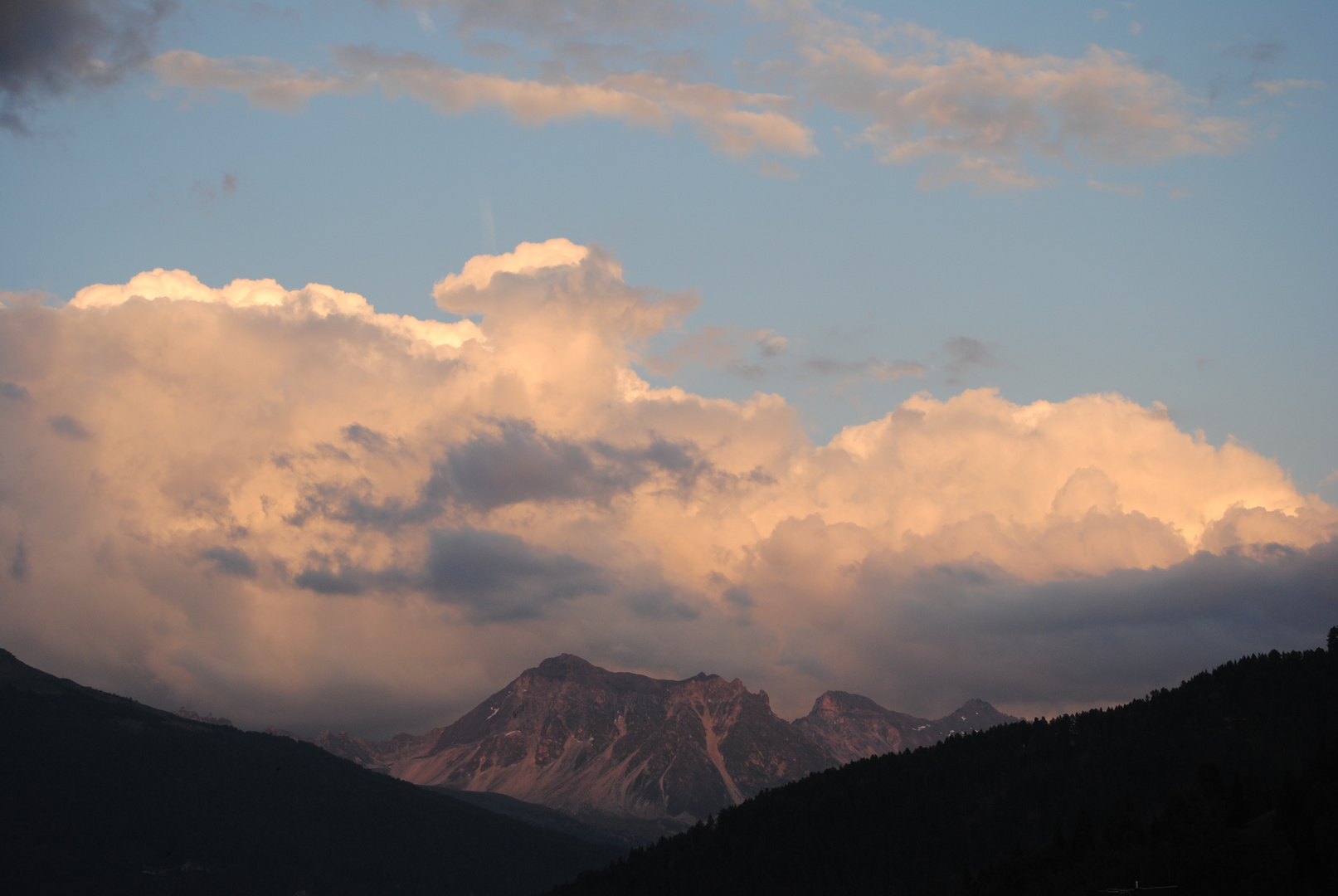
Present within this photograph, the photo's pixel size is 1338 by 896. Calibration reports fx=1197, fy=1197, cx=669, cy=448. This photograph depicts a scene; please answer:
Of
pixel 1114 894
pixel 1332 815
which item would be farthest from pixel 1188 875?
pixel 1332 815

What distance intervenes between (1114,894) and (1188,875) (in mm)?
12157

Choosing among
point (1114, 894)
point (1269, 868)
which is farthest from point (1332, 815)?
point (1114, 894)

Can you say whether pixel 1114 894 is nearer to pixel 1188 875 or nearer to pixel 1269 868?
pixel 1188 875

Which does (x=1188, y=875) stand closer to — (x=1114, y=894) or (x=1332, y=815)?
(x=1114, y=894)

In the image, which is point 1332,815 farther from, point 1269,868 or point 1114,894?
point 1114,894

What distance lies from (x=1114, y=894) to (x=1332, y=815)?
36462 mm

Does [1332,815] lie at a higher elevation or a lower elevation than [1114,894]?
higher

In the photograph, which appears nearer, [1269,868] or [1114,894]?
[1269,868]

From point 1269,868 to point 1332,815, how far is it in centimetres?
1786

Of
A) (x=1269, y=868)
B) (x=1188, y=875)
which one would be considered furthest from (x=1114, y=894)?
(x=1269, y=868)

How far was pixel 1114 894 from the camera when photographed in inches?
7717

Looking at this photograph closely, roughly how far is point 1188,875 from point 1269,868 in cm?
1460

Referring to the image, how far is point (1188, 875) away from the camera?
19400cm

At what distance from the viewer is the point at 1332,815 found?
192m
